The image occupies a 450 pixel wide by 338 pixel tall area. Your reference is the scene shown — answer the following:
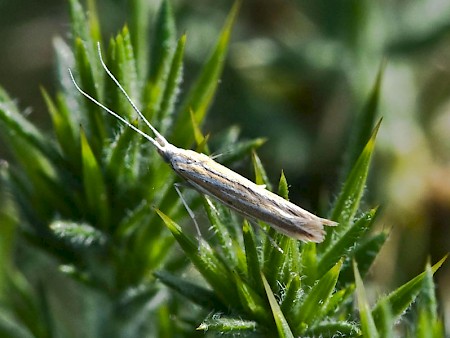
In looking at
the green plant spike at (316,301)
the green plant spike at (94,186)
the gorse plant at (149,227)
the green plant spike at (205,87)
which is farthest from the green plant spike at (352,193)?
the green plant spike at (94,186)

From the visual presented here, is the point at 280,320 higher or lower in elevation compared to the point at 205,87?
lower

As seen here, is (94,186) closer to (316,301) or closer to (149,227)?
(149,227)

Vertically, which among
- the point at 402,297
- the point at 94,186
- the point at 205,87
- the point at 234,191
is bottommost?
the point at 402,297

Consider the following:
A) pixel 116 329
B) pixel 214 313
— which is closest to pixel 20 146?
pixel 116 329

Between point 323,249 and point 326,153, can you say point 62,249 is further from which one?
point 326,153

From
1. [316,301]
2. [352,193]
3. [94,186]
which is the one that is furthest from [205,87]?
[316,301]

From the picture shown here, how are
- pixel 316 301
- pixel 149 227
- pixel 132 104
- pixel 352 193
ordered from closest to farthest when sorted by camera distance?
1. pixel 316 301
2. pixel 352 193
3. pixel 132 104
4. pixel 149 227

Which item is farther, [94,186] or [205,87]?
[205,87]
